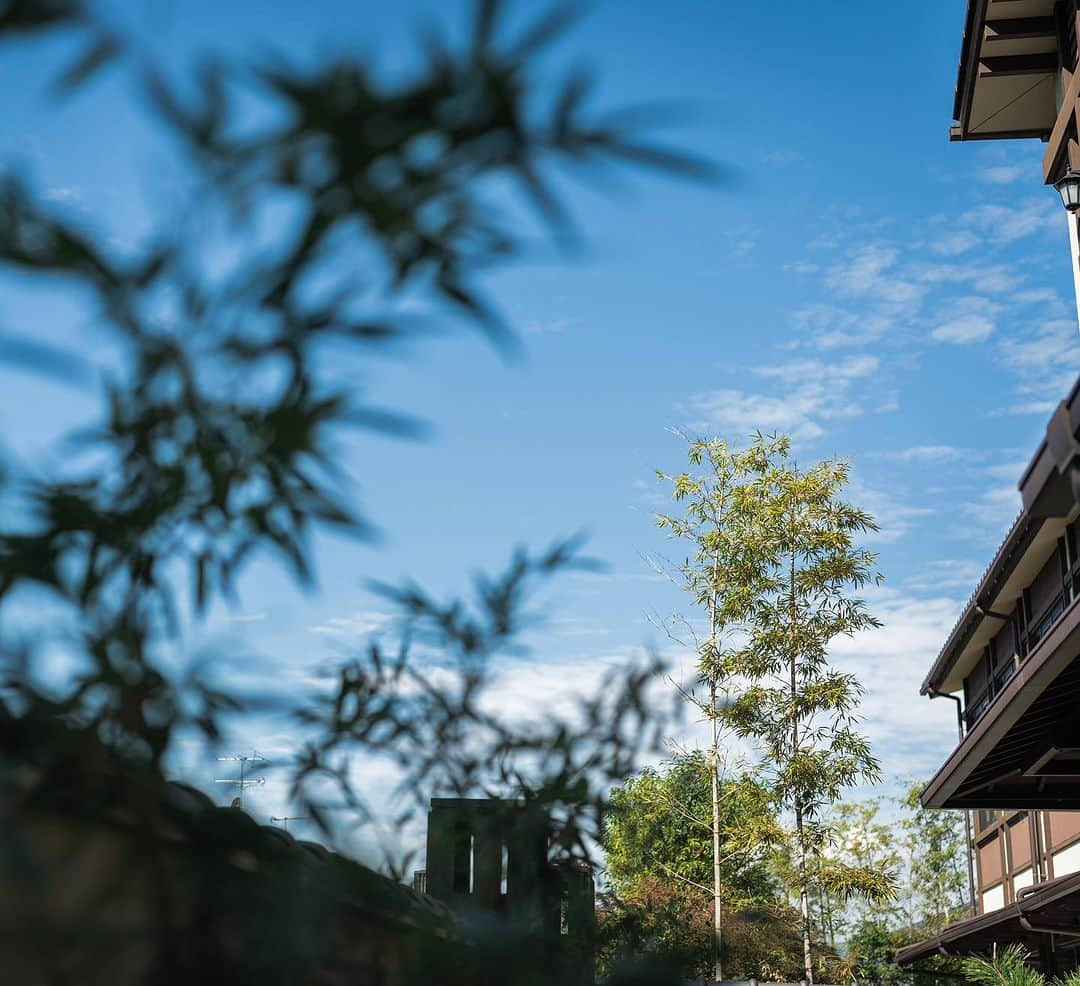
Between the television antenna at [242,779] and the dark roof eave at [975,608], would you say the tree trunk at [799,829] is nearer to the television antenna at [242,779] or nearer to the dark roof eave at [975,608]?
the dark roof eave at [975,608]

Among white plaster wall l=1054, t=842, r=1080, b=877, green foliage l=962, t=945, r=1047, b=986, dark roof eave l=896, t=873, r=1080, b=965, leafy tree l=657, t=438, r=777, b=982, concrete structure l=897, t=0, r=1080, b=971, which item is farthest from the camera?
leafy tree l=657, t=438, r=777, b=982

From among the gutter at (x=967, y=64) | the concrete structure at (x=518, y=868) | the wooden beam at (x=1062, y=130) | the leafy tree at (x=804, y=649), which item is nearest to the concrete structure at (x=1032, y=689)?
the leafy tree at (x=804, y=649)

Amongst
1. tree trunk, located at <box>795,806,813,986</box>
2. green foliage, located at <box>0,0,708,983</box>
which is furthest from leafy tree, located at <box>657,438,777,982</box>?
green foliage, located at <box>0,0,708,983</box>

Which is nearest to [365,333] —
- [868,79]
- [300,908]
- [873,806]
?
[300,908]

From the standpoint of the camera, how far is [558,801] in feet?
4.04

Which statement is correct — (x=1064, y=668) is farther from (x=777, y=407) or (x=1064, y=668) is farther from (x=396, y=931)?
(x=777, y=407)

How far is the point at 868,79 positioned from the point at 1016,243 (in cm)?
543

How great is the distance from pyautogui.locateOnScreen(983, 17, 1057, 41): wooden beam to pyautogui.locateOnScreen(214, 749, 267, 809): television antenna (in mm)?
10633

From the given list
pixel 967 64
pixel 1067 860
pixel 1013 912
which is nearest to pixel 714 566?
pixel 1067 860

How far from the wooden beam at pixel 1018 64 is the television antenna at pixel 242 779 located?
10.9m

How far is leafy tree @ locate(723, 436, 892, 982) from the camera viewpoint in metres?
13.0

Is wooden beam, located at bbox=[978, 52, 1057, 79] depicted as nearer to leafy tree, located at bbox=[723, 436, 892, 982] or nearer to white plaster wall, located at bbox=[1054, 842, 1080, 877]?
leafy tree, located at bbox=[723, 436, 892, 982]

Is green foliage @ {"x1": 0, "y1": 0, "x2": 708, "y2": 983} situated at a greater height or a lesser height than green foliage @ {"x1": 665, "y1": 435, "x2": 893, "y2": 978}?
lesser

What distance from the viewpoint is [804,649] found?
1346 centimetres
